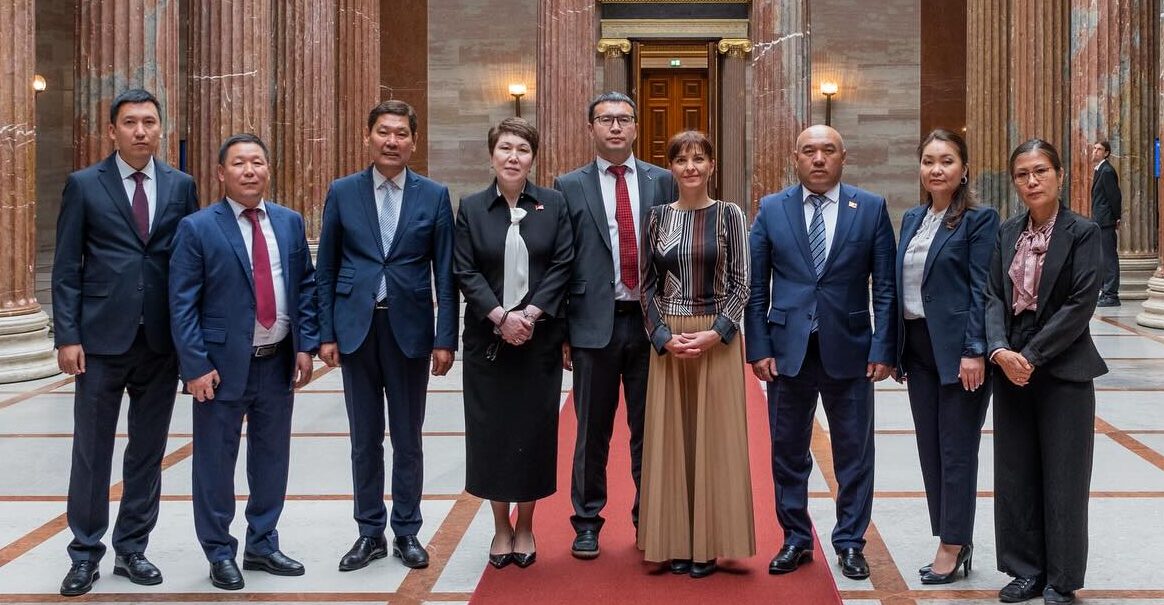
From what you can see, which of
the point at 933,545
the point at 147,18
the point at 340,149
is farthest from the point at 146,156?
the point at 340,149

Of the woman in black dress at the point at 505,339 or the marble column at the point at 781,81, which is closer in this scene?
the woman in black dress at the point at 505,339

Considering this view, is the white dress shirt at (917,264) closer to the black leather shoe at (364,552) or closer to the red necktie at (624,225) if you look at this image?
the red necktie at (624,225)

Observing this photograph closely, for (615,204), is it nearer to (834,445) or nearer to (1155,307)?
(834,445)

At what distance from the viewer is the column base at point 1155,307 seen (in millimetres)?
14000

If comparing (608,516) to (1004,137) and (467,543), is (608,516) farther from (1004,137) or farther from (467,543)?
(1004,137)

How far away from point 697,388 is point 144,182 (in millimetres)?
→ 2433

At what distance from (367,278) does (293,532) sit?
1.38 metres

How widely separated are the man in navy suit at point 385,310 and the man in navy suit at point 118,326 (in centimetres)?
69

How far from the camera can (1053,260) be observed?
15.8 ft

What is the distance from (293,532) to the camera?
6.04 meters

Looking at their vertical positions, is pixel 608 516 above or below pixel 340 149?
below

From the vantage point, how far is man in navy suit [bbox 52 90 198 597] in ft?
17.0

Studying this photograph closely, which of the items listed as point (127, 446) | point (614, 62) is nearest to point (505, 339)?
point (127, 446)

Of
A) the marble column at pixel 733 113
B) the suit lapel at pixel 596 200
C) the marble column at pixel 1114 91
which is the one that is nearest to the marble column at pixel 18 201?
the suit lapel at pixel 596 200
